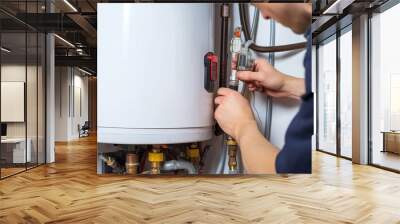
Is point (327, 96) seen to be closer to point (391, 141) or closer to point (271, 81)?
point (391, 141)

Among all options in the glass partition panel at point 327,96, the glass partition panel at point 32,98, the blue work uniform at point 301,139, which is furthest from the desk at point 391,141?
the glass partition panel at point 32,98

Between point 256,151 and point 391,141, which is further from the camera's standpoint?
point 391,141

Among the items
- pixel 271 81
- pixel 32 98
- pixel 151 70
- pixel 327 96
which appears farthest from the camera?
pixel 327 96

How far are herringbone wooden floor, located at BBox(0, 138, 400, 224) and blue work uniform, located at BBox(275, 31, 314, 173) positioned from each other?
0.37m

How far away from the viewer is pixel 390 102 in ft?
22.1

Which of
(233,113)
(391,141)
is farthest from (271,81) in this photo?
(391,141)

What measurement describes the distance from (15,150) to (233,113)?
159 inches

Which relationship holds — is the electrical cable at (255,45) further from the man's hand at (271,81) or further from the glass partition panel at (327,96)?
the glass partition panel at (327,96)

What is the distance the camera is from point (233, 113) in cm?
411

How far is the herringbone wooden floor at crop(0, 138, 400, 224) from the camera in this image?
3488 mm

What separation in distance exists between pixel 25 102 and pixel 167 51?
148 inches

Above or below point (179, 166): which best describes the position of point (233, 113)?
above

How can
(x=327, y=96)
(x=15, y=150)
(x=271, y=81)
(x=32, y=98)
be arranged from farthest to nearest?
(x=327, y=96), (x=32, y=98), (x=15, y=150), (x=271, y=81)

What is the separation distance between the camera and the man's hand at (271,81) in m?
4.08
